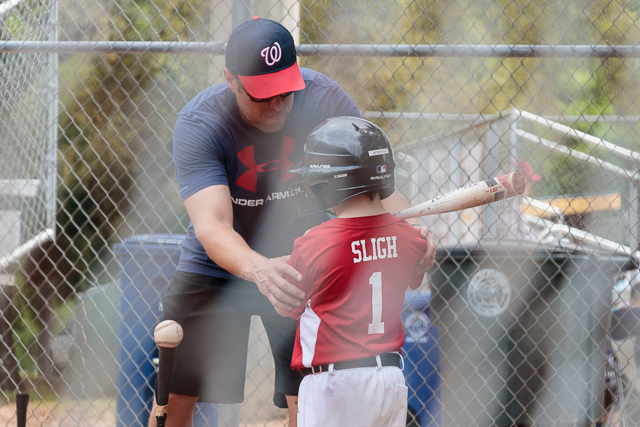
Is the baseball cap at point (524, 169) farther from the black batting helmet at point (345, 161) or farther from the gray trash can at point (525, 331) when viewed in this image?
the black batting helmet at point (345, 161)

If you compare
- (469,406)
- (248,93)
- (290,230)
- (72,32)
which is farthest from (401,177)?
(72,32)

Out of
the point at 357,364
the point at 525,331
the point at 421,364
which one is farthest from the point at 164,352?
the point at 525,331

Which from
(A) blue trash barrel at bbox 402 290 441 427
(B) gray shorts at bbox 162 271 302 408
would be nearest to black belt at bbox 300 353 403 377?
(B) gray shorts at bbox 162 271 302 408

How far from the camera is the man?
1986 mm

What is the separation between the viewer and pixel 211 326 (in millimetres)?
2379

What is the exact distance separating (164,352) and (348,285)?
25.9 inches

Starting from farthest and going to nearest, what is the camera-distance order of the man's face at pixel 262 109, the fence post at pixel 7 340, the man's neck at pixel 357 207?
the fence post at pixel 7 340 < the man's face at pixel 262 109 < the man's neck at pixel 357 207

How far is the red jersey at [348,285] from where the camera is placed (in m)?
1.73

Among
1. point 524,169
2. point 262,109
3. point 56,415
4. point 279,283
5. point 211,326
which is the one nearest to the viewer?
point 279,283

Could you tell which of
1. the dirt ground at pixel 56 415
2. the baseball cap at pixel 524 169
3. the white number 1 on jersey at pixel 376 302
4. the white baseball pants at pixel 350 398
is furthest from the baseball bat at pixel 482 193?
the dirt ground at pixel 56 415

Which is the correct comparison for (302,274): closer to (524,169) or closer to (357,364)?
(357,364)

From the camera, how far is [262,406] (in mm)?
3973

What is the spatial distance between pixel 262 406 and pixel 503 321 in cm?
174

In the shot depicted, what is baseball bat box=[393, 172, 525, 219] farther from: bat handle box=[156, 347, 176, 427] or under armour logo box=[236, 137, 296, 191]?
bat handle box=[156, 347, 176, 427]
